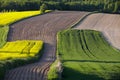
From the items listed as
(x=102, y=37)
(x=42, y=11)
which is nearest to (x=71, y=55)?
(x=102, y=37)

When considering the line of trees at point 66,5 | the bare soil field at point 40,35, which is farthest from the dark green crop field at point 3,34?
the line of trees at point 66,5

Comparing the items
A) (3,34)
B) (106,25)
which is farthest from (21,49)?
(106,25)

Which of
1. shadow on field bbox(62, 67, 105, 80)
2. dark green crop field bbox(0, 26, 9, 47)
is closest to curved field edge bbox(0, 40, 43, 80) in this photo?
dark green crop field bbox(0, 26, 9, 47)

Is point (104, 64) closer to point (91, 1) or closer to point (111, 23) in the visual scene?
point (111, 23)

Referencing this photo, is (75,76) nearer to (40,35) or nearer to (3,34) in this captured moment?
(40,35)

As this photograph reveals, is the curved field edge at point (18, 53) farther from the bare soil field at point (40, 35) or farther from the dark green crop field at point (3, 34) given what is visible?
the dark green crop field at point (3, 34)

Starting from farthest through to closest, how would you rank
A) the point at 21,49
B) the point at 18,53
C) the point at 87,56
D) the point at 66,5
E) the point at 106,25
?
the point at 66,5
the point at 106,25
the point at 21,49
the point at 18,53
the point at 87,56
